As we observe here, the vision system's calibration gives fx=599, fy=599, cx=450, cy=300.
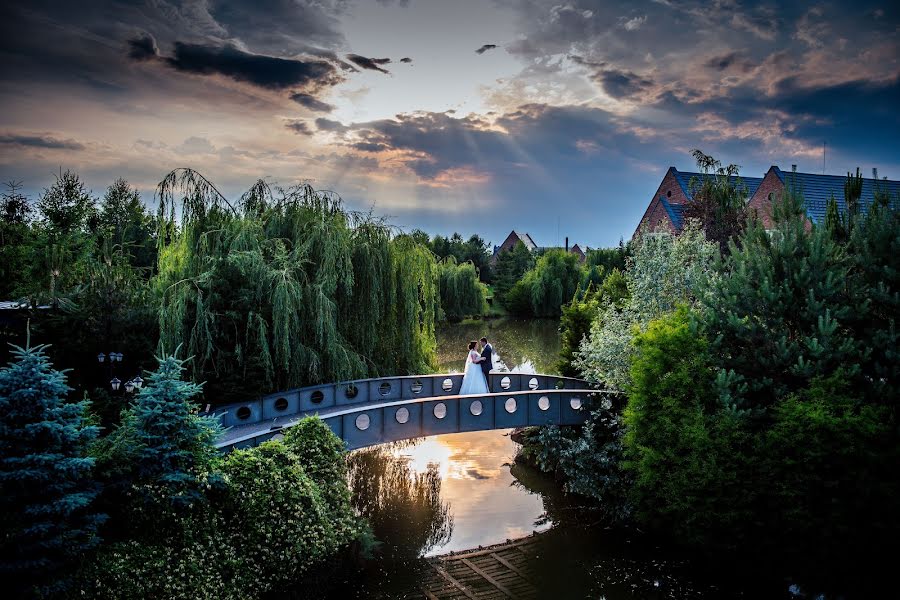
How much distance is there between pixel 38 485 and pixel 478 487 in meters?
10.1

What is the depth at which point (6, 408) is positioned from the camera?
7.36 metres

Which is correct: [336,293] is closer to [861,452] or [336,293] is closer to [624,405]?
[624,405]

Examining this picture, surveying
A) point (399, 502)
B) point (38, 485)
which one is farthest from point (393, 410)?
point (38, 485)

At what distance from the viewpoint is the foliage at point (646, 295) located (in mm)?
14289

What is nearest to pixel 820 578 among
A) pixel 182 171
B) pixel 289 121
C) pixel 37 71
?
pixel 182 171

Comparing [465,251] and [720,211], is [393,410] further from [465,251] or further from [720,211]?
[465,251]

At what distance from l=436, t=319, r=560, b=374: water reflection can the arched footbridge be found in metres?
8.45

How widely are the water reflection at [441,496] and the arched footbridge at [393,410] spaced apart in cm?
184

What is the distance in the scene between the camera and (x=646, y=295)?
51.8ft

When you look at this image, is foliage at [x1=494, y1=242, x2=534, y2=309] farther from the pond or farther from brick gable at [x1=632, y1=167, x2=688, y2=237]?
the pond

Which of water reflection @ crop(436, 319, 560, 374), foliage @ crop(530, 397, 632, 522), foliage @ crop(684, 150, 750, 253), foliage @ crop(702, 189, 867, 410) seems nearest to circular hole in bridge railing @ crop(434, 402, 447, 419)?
foliage @ crop(530, 397, 632, 522)

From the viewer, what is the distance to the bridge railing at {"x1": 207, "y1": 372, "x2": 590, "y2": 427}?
1367 cm

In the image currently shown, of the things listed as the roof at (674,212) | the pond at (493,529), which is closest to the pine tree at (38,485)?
the pond at (493,529)

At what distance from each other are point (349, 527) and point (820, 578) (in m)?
8.42
